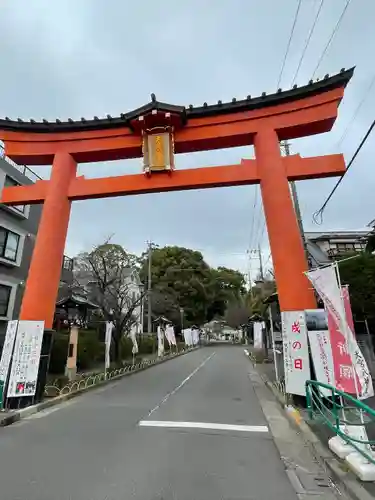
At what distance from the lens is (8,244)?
1736 cm

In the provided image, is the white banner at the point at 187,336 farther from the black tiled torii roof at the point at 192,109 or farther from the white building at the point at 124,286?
the black tiled torii roof at the point at 192,109

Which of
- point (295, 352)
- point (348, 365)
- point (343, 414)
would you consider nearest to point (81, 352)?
point (295, 352)

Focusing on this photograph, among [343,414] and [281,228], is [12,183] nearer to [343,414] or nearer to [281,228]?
[281,228]

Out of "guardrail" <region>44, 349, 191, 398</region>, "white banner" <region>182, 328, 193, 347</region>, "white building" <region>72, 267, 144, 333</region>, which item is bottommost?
"guardrail" <region>44, 349, 191, 398</region>

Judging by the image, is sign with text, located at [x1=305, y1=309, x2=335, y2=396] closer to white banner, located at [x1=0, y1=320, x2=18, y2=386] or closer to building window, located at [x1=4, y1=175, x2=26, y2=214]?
white banner, located at [x1=0, y1=320, x2=18, y2=386]

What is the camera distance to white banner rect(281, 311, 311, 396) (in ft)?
27.9

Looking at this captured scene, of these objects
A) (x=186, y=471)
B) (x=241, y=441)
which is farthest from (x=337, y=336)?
(x=186, y=471)

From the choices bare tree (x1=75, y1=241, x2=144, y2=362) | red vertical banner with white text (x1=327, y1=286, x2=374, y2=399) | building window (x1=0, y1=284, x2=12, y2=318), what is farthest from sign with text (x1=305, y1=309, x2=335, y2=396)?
building window (x1=0, y1=284, x2=12, y2=318)

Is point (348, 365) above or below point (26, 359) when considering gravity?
below

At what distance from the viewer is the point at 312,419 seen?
750 centimetres

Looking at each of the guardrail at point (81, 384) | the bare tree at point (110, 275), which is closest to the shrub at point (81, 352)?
the bare tree at point (110, 275)

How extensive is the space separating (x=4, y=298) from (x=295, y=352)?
14.6 m

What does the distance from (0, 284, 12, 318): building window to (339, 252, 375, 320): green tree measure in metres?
16.2

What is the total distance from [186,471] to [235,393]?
7.82 metres
